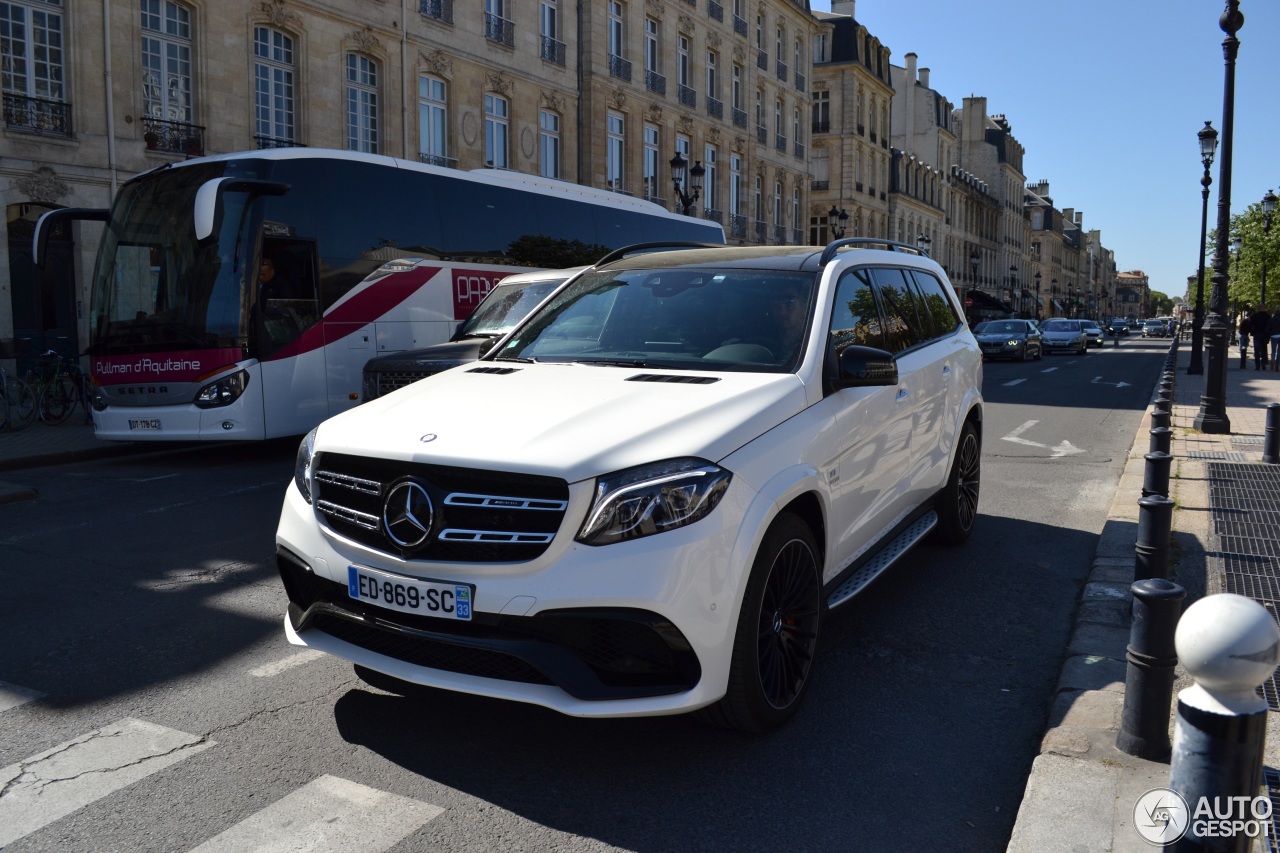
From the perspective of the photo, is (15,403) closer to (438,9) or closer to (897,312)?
(897,312)

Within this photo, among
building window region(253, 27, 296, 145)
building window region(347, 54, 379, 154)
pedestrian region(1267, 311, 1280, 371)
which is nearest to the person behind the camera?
building window region(253, 27, 296, 145)

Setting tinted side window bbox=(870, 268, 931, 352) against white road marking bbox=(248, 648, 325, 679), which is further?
tinted side window bbox=(870, 268, 931, 352)

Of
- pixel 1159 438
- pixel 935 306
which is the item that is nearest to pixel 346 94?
pixel 935 306

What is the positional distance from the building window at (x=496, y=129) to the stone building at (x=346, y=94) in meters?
0.05

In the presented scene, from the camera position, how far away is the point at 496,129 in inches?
1144

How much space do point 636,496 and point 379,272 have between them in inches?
419

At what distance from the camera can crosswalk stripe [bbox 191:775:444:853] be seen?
2.97 metres

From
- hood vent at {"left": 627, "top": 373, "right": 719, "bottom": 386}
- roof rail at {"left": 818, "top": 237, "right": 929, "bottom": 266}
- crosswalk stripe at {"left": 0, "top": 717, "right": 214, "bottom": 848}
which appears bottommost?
crosswalk stripe at {"left": 0, "top": 717, "right": 214, "bottom": 848}

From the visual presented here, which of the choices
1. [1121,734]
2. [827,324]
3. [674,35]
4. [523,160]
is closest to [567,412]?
[827,324]

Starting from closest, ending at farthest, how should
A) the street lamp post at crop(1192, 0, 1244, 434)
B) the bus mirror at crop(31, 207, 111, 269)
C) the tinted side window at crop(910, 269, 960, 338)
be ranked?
the tinted side window at crop(910, 269, 960, 338) → the bus mirror at crop(31, 207, 111, 269) → the street lamp post at crop(1192, 0, 1244, 434)

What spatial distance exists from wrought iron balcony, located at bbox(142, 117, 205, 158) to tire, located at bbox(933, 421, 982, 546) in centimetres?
1733

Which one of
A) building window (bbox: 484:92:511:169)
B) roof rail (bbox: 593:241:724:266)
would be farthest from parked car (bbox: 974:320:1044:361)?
roof rail (bbox: 593:241:724:266)

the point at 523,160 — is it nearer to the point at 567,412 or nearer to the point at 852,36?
the point at 567,412
